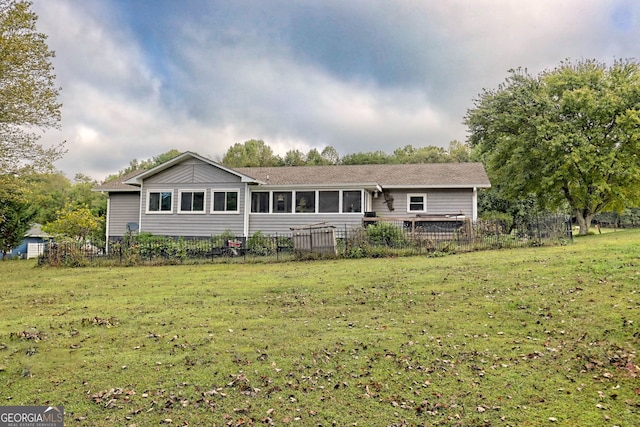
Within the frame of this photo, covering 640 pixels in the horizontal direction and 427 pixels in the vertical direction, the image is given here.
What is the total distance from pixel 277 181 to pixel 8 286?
12.1 m

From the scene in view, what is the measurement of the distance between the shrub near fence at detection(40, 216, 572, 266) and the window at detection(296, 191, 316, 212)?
3.30 metres

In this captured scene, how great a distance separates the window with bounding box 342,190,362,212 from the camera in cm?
1992

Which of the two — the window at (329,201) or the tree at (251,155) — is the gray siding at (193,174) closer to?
the window at (329,201)

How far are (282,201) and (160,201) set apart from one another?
6.19 m

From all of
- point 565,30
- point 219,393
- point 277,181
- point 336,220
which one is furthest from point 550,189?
point 219,393

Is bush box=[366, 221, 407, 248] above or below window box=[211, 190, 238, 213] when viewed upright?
below

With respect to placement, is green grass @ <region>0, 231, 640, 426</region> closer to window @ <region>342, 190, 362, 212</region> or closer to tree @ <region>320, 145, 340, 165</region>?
window @ <region>342, 190, 362, 212</region>

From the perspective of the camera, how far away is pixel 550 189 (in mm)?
22109

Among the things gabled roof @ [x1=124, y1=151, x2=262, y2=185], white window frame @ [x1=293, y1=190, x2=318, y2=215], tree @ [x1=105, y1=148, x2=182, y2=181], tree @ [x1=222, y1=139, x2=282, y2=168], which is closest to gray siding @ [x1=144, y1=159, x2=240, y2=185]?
gabled roof @ [x1=124, y1=151, x2=262, y2=185]

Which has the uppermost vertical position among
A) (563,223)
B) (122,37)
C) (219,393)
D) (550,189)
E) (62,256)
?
(122,37)

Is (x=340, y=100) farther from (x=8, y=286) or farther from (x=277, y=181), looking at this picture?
(x=8, y=286)

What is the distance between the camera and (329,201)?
2033 cm

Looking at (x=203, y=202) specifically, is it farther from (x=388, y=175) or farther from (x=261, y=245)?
(x=388, y=175)

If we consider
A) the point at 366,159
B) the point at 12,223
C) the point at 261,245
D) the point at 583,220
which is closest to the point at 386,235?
the point at 261,245
